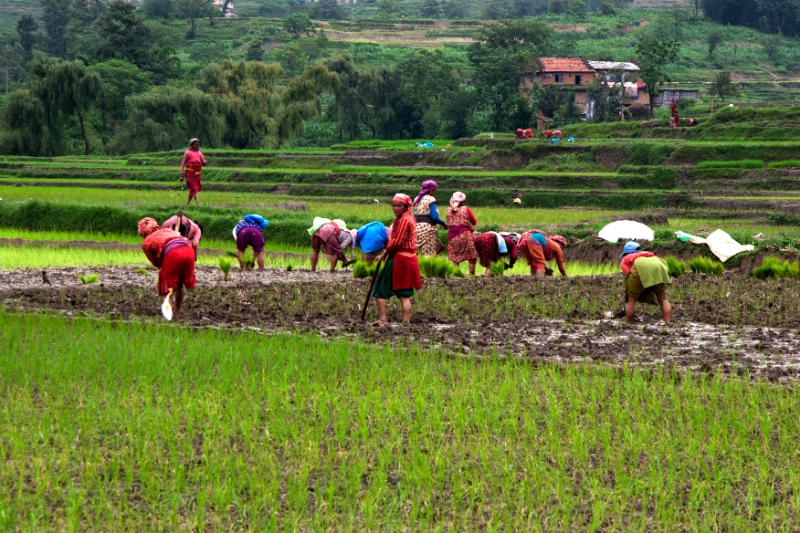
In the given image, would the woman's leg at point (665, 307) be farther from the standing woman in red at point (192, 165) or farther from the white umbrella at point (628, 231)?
the standing woman in red at point (192, 165)

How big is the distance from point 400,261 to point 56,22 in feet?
302

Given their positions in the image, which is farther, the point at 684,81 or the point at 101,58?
the point at 684,81

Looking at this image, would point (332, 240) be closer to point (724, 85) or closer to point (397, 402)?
point (397, 402)

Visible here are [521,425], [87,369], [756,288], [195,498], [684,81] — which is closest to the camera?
[195,498]

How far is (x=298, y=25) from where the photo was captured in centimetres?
9244

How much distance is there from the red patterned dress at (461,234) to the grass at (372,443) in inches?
205

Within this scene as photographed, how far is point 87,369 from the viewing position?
7059 millimetres

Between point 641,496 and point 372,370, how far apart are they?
271 centimetres

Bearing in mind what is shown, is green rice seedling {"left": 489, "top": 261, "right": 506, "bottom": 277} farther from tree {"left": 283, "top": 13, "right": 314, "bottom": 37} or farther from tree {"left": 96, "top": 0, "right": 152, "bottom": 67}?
tree {"left": 283, "top": 13, "right": 314, "bottom": 37}

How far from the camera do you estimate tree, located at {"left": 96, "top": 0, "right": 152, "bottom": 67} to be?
62594 mm

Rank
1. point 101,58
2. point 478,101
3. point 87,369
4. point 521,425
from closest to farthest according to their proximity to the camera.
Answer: point 521,425, point 87,369, point 478,101, point 101,58

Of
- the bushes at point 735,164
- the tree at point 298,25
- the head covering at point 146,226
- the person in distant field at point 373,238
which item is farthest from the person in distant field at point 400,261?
the tree at point 298,25

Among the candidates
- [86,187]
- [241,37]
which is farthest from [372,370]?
[241,37]

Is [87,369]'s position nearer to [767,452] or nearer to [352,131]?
[767,452]
